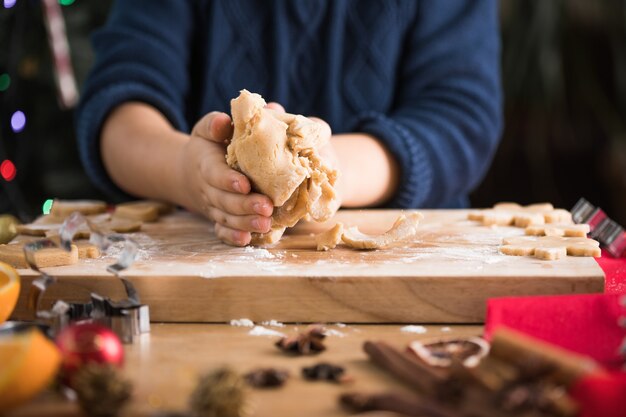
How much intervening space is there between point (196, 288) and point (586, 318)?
0.42 metres

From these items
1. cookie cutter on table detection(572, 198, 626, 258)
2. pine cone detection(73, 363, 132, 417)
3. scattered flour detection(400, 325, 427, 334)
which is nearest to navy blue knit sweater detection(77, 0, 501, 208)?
cookie cutter on table detection(572, 198, 626, 258)

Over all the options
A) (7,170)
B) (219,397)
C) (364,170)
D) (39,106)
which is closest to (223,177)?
(364,170)

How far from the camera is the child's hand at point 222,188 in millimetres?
1079

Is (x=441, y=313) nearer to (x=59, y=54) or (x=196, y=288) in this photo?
(x=196, y=288)

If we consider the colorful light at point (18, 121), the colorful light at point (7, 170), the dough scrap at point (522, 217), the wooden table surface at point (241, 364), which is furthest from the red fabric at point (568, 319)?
the colorful light at point (18, 121)

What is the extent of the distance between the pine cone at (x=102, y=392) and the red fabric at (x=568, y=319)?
375 millimetres

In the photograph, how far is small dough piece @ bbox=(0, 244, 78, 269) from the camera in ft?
3.25

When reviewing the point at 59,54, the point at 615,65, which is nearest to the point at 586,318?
the point at 59,54

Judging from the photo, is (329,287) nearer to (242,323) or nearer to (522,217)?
(242,323)

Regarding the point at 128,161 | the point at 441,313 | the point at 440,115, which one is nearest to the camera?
the point at 441,313

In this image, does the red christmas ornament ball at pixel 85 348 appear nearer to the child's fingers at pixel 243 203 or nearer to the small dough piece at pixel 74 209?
the child's fingers at pixel 243 203

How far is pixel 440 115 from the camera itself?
166 centimetres

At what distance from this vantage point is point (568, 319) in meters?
0.83

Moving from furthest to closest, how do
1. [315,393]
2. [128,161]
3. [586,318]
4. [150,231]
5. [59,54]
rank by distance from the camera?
1. [59,54]
2. [128,161]
3. [150,231]
4. [586,318]
5. [315,393]
